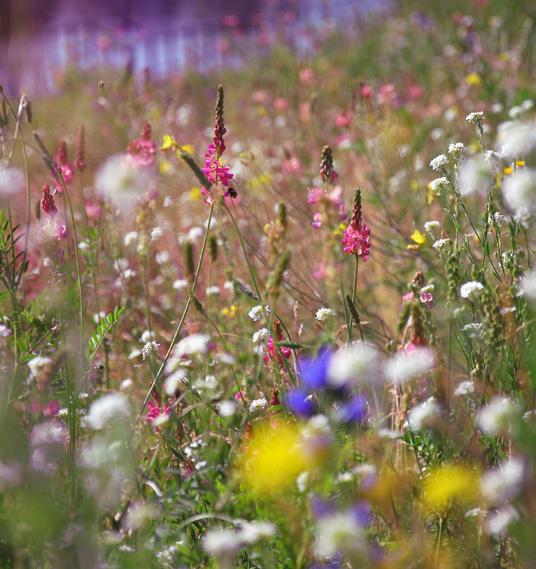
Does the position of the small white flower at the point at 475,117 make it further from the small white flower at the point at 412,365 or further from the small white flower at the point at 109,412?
the small white flower at the point at 109,412

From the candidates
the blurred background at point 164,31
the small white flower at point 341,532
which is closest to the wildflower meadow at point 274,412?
the small white flower at point 341,532

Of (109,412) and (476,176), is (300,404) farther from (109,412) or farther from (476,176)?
(476,176)

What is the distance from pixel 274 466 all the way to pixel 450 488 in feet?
0.98

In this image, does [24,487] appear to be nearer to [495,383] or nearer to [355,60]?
[495,383]

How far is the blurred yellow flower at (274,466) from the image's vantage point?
1256 mm

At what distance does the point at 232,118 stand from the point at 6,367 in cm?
460

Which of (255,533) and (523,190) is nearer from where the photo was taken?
(255,533)

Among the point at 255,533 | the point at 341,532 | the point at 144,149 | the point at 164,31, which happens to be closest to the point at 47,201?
the point at 144,149

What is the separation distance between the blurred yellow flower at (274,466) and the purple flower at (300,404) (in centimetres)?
8

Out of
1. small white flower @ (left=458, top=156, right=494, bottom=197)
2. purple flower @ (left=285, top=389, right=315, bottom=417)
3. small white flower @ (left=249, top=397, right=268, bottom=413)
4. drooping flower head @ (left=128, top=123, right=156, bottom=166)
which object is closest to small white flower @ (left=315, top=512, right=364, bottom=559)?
purple flower @ (left=285, top=389, right=315, bottom=417)

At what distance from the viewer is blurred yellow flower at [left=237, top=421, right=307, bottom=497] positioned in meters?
1.26

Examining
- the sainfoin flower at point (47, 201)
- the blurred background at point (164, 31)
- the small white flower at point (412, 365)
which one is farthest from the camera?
the blurred background at point (164, 31)

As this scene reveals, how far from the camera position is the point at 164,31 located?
1269cm

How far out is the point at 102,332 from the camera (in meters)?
1.84
